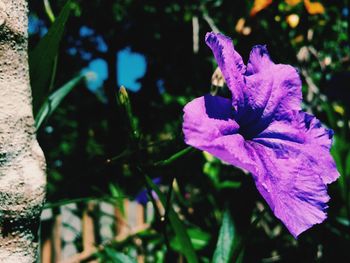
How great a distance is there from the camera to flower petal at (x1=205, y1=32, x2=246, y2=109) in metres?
0.53

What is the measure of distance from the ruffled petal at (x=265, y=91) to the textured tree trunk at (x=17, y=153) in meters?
0.30

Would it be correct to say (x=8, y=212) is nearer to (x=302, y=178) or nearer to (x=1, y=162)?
(x=1, y=162)

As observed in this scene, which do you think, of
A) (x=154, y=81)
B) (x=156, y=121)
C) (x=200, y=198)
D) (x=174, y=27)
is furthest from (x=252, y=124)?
Answer: (x=154, y=81)

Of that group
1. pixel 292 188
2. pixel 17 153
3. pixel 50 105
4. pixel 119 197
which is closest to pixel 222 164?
pixel 119 197

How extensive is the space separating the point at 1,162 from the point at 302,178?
40 centimetres

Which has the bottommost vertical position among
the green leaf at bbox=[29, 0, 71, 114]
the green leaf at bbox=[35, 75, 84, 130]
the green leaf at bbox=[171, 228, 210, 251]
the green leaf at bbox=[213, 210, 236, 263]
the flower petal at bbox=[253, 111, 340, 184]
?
the green leaf at bbox=[171, 228, 210, 251]

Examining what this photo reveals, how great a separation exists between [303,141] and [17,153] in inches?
17.1

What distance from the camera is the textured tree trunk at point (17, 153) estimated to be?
1.38ft

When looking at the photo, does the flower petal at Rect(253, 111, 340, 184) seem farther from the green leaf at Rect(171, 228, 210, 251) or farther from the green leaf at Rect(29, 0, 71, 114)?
the green leaf at Rect(171, 228, 210, 251)

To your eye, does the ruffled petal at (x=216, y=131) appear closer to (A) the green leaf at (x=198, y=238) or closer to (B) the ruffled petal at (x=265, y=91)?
(B) the ruffled petal at (x=265, y=91)

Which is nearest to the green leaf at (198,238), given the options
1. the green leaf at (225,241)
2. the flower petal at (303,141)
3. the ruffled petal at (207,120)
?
the green leaf at (225,241)

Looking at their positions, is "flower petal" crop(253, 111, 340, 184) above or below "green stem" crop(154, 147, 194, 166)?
below

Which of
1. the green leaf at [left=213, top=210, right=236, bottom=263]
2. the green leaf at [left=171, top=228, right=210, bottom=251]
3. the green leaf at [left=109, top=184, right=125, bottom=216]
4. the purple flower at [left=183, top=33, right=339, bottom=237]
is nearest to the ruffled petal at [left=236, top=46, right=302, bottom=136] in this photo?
the purple flower at [left=183, top=33, right=339, bottom=237]

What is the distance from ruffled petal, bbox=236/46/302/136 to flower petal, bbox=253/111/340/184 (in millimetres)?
15
